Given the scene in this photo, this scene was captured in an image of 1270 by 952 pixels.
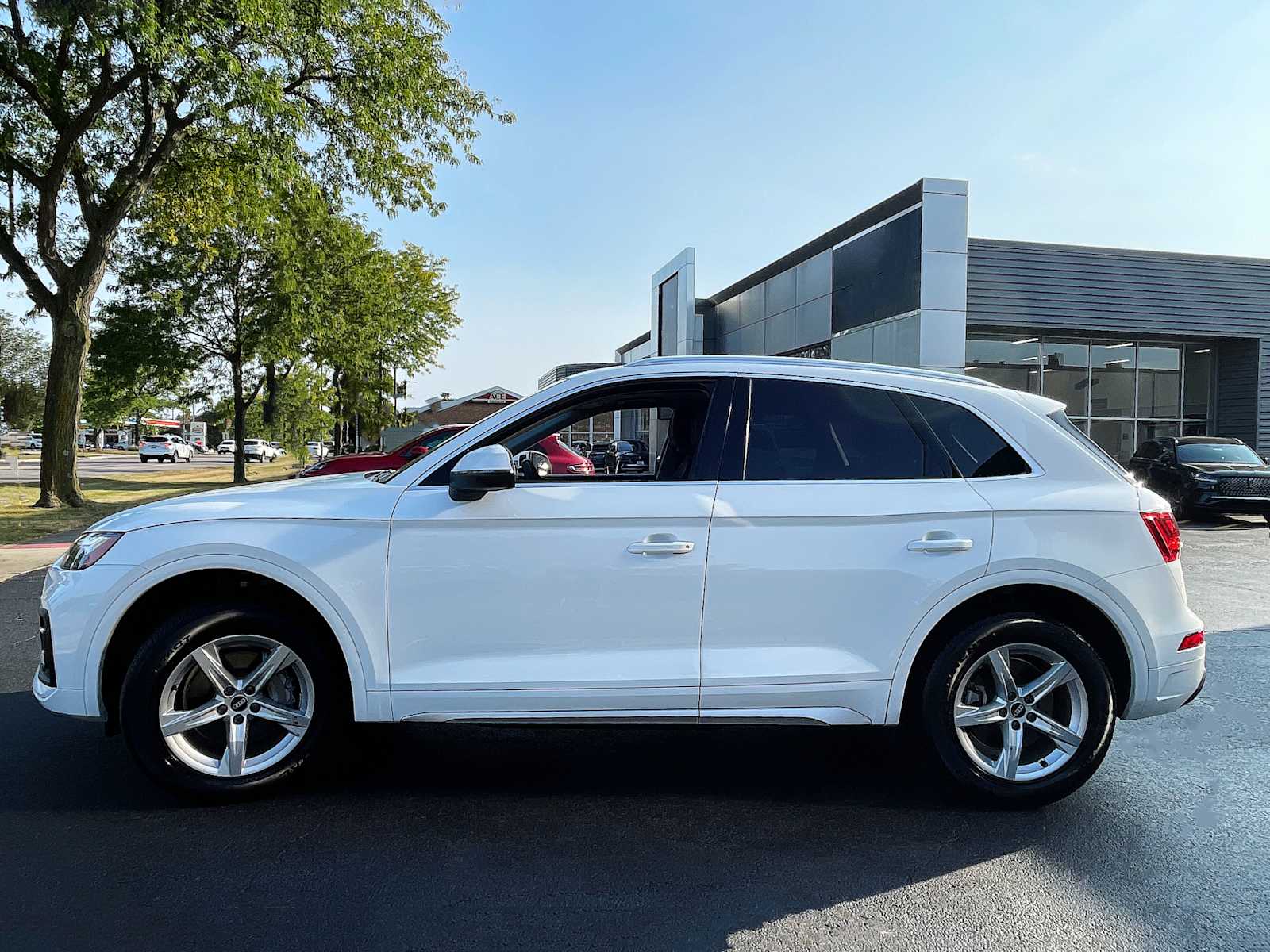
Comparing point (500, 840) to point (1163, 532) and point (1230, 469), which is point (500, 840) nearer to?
point (1163, 532)

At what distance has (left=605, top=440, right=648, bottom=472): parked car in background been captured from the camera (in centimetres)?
400

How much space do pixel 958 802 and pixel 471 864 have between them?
2.03 meters

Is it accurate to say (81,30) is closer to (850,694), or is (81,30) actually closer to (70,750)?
(70,750)

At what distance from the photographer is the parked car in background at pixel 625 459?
4.00 metres

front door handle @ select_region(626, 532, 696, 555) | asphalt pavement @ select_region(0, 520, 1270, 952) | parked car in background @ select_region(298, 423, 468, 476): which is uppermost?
parked car in background @ select_region(298, 423, 468, 476)

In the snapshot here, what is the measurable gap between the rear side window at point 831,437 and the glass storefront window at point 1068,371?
21.5 metres

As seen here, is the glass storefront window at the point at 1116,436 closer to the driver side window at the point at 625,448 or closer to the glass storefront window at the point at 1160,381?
the glass storefront window at the point at 1160,381

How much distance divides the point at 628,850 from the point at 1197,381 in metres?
26.2

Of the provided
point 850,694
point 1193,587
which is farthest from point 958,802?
point 1193,587

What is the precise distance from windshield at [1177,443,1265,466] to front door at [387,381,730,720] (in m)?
17.5

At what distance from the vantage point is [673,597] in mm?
3525

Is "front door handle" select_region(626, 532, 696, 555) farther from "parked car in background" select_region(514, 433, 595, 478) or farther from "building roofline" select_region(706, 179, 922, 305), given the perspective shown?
"building roofline" select_region(706, 179, 922, 305)

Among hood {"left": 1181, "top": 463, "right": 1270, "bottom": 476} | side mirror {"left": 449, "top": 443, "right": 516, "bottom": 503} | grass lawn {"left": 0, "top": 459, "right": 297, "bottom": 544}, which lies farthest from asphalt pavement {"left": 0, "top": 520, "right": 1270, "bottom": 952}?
hood {"left": 1181, "top": 463, "right": 1270, "bottom": 476}

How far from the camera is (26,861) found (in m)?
3.16
